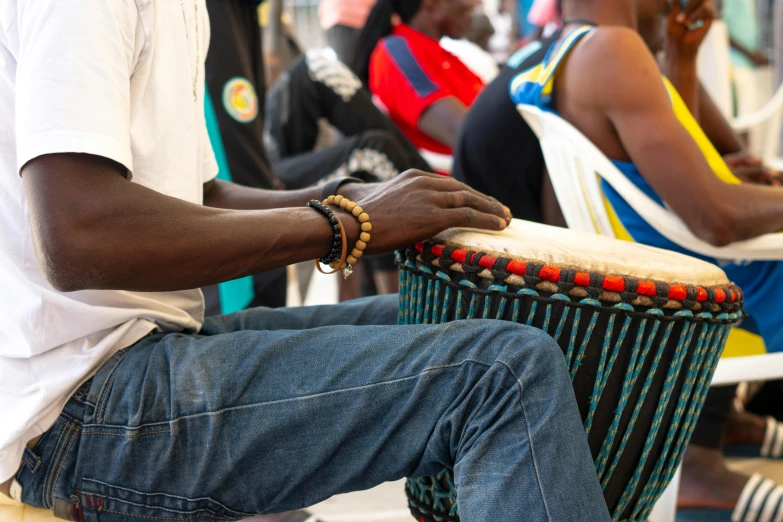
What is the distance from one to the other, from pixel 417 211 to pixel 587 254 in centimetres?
25

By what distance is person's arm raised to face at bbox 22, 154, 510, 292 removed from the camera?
0.95 metres

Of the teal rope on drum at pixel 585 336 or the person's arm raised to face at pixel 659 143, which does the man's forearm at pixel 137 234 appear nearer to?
the teal rope on drum at pixel 585 336

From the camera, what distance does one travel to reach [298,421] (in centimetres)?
105

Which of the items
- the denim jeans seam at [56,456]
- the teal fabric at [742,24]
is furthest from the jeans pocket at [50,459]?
the teal fabric at [742,24]

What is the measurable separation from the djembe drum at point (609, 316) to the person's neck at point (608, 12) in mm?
769

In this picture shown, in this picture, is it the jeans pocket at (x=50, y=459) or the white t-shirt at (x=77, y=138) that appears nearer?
the white t-shirt at (x=77, y=138)

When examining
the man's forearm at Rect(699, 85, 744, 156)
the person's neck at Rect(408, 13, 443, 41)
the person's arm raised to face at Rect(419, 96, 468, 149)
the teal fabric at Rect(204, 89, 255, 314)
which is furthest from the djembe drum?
the person's neck at Rect(408, 13, 443, 41)

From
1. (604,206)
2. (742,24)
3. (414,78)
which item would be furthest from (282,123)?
(742,24)

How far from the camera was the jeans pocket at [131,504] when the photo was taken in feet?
3.52

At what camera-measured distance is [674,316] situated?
115 cm

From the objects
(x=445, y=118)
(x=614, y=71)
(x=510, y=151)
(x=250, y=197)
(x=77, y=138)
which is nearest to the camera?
(x=77, y=138)

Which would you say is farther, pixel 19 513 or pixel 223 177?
pixel 223 177

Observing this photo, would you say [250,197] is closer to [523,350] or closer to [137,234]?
[137,234]

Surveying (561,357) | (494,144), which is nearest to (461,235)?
(561,357)
